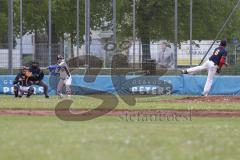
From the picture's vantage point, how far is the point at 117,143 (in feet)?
34.6

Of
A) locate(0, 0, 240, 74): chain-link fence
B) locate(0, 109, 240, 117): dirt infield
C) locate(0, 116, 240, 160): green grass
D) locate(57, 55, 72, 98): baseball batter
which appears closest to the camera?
locate(0, 116, 240, 160): green grass

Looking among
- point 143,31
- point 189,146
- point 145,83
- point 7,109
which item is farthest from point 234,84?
point 189,146

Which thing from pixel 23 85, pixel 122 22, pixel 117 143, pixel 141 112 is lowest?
pixel 141 112

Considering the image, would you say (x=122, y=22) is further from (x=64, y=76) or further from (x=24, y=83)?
(x=64, y=76)

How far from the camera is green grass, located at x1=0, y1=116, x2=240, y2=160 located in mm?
9172

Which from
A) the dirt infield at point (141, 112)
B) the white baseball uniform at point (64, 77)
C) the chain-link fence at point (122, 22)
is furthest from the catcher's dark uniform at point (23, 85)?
the chain-link fence at point (122, 22)

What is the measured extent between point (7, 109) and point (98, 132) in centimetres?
873

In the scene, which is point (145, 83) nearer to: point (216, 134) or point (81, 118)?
point (81, 118)

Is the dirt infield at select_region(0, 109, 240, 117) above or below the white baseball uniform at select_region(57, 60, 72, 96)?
below

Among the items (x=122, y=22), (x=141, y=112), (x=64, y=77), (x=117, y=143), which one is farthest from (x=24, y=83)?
(x=122, y=22)

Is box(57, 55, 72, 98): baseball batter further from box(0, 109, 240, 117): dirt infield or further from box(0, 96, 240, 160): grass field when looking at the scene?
box(0, 96, 240, 160): grass field

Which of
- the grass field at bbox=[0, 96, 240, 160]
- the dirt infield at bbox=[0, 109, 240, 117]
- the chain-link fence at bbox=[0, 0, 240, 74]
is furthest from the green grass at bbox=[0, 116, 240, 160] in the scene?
the chain-link fence at bbox=[0, 0, 240, 74]

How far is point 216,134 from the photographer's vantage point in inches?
480

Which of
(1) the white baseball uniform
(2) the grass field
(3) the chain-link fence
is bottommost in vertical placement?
(2) the grass field
